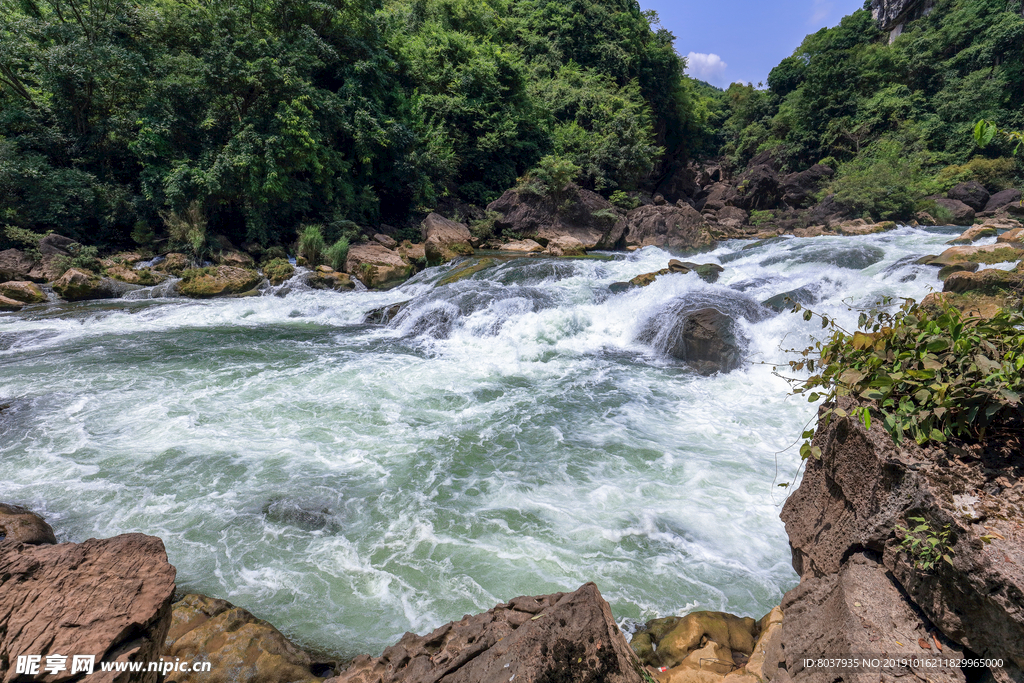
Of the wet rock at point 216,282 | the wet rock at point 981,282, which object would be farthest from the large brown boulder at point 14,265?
the wet rock at point 981,282

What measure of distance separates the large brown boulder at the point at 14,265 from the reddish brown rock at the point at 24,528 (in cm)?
1167

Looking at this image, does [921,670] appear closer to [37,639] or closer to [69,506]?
[37,639]

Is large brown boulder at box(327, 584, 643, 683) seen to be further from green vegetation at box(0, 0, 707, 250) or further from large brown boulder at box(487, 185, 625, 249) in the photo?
large brown boulder at box(487, 185, 625, 249)

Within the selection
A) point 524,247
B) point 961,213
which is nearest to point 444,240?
point 524,247

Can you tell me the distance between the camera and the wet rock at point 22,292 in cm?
1041

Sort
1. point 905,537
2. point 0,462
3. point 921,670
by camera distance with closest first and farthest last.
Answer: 1. point 921,670
2. point 905,537
3. point 0,462

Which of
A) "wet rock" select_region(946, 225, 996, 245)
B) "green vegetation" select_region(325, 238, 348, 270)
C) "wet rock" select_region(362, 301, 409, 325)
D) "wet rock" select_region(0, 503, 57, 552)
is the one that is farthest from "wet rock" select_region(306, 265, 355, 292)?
"wet rock" select_region(946, 225, 996, 245)

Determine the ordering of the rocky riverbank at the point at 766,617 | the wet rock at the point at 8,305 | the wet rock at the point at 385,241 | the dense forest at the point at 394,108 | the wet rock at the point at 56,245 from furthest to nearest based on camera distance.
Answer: the wet rock at the point at 385,241
the dense forest at the point at 394,108
the wet rock at the point at 56,245
the wet rock at the point at 8,305
the rocky riverbank at the point at 766,617

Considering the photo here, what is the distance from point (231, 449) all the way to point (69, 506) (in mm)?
1382

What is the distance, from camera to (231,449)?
5.14 meters

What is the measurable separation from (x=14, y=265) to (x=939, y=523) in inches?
685

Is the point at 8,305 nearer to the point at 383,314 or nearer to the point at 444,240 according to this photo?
the point at 383,314

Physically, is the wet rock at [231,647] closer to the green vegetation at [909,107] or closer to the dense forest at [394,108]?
the dense forest at [394,108]

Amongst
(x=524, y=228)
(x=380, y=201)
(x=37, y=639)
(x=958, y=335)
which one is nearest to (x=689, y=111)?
Answer: (x=524, y=228)
